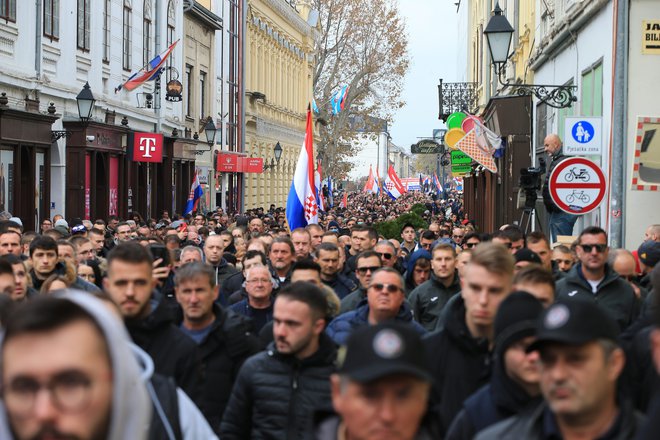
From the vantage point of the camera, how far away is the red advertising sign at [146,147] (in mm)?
32406

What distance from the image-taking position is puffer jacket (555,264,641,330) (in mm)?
9414

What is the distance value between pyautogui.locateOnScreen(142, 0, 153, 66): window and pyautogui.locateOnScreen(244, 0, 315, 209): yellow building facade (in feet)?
62.8

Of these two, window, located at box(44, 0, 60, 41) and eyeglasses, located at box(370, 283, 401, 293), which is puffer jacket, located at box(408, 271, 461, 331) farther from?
window, located at box(44, 0, 60, 41)

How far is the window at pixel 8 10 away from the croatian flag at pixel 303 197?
265 inches

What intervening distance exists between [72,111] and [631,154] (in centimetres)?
1597

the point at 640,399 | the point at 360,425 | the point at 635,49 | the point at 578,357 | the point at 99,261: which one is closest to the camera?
the point at 360,425

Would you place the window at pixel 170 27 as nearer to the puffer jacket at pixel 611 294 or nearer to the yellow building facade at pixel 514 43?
the yellow building facade at pixel 514 43

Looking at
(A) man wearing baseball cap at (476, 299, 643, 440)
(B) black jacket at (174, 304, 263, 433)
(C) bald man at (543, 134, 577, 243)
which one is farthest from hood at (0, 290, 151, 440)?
(C) bald man at (543, 134, 577, 243)

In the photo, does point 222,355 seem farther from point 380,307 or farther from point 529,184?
point 529,184

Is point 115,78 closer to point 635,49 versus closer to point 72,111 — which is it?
point 72,111

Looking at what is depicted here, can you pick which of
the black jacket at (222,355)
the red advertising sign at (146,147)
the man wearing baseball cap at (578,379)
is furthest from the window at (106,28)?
the man wearing baseball cap at (578,379)

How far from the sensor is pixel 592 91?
19.8m

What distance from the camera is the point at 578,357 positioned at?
3949 millimetres

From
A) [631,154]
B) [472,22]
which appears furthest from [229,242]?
[472,22]
